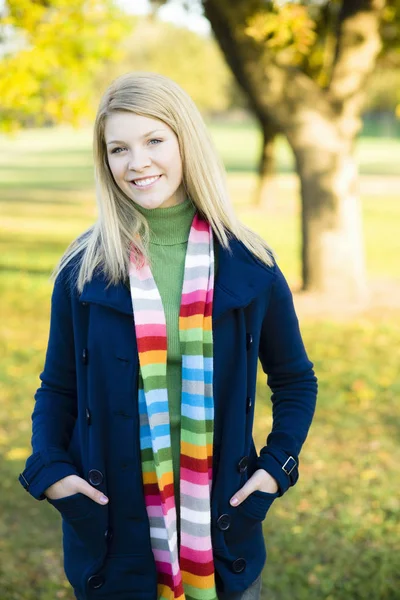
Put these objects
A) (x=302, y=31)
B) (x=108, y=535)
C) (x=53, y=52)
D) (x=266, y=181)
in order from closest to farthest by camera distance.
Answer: (x=108, y=535), (x=302, y=31), (x=53, y=52), (x=266, y=181)

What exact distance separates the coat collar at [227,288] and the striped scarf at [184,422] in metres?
0.03

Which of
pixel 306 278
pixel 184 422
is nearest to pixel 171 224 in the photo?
pixel 184 422

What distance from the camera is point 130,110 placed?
2.15 metres

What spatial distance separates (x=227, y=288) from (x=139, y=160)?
0.41 meters

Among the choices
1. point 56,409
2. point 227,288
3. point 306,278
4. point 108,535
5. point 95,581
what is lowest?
point 306,278

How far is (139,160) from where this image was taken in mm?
2158

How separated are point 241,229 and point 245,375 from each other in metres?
0.43

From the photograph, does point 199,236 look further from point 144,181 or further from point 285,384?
point 285,384

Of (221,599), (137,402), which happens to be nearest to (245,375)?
(137,402)

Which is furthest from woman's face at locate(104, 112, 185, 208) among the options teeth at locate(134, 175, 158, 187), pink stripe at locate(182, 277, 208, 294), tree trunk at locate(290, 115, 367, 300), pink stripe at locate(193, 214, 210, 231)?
tree trunk at locate(290, 115, 367, 300)

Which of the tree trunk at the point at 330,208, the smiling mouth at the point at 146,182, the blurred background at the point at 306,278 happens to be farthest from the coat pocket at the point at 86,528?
the tree trunk at the point at 330,208

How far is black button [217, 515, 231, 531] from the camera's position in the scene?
7.16ft

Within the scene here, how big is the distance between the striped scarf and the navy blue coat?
1.4 inches

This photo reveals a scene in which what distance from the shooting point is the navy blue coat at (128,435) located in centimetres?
216
